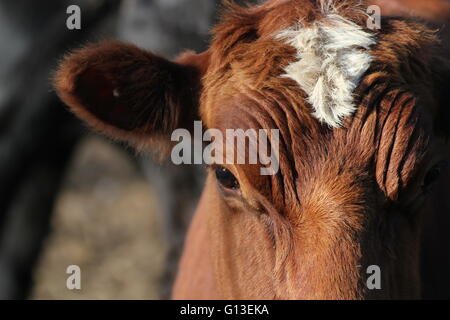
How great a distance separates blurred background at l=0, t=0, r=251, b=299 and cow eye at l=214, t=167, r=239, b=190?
44.8 inches

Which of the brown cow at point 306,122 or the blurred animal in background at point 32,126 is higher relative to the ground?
the blurred animal in background at point 32,126

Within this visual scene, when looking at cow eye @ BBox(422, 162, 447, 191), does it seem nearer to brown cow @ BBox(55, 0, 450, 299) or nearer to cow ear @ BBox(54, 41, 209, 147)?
brown cow @ BBox(55, 0, 450, 299)

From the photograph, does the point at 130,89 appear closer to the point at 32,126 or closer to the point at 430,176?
the point at 430,176

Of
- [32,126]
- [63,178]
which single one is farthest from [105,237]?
[32,126]

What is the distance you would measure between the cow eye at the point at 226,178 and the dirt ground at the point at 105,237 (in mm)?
5155

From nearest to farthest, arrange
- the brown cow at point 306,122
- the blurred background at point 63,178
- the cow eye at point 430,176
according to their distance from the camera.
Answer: the brown cow at point 306,122, the cow eye at point 430,176, the blurred background at point 63,178

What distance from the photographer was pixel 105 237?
10273mm

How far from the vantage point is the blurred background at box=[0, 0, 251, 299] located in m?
6.38

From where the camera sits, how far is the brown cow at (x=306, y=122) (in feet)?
10.4

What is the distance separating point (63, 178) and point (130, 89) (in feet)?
16.8

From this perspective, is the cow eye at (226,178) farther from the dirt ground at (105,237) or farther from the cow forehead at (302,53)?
the dirt ground at (105,237)

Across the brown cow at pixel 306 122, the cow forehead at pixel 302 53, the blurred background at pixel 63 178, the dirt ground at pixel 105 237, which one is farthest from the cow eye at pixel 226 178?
the dirt ground at pixel 105 237

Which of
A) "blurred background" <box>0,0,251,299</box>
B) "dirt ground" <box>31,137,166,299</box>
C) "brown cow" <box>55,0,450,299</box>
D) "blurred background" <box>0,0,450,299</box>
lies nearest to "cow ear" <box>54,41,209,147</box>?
"brown cow" <box>55,0,450,299</box>
